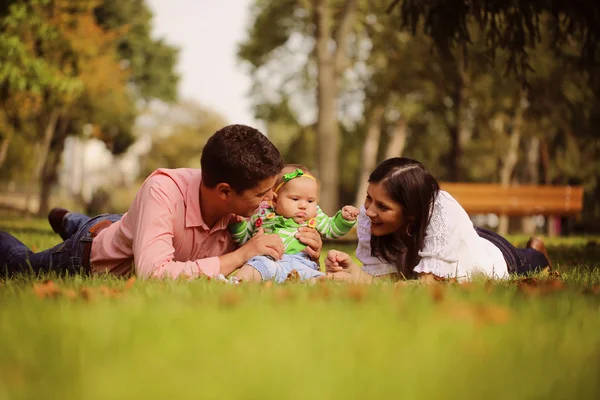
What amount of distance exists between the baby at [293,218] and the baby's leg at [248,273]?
1.67ft

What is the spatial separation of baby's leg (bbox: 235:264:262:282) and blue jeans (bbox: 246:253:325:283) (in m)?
0.02

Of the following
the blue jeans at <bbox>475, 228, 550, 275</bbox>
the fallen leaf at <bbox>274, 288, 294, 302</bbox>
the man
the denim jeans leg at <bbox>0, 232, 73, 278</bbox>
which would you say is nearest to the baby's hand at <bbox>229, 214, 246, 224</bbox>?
the man

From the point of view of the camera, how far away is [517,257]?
6.07 meters

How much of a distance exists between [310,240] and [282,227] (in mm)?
276

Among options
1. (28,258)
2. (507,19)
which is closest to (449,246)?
(28,258)

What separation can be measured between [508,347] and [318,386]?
0.83 meters

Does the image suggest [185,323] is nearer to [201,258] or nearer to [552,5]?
[201,258]

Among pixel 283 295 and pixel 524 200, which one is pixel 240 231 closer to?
pixel 283 295

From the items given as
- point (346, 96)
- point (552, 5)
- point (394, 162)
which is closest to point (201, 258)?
point (394, 162)

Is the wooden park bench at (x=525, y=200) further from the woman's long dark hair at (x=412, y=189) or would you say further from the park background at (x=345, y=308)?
the woman's long dark hair at (x=412, y=189)

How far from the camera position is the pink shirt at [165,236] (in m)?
4.35

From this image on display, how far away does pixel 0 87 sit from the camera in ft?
53.3

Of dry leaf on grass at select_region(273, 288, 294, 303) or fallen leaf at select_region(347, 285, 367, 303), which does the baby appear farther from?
fallen leaf at select_region(347, 285, 367, 303)

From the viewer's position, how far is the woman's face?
495 centimetres
